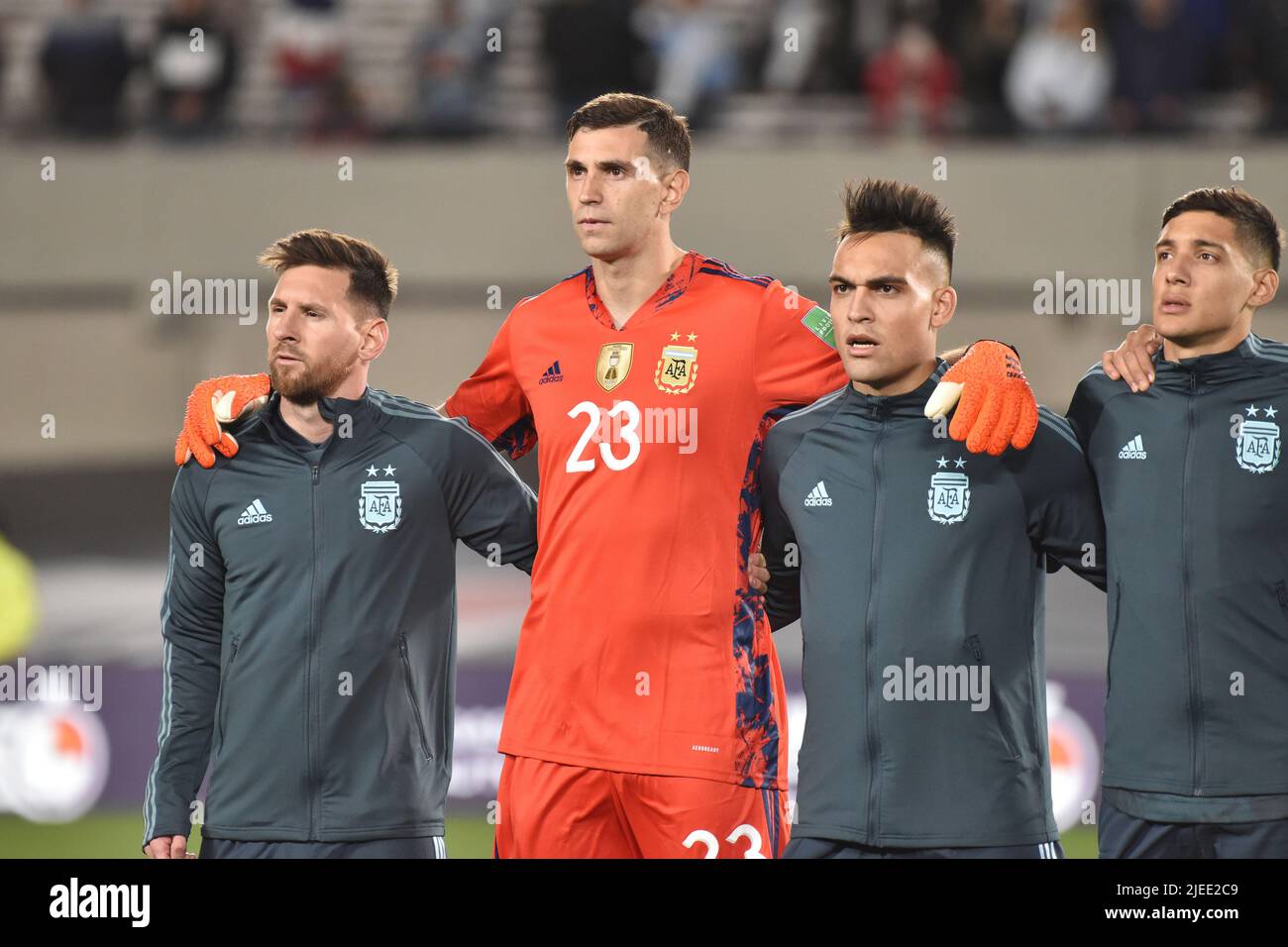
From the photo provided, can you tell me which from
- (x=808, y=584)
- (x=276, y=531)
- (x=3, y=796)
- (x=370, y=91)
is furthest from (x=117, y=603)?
(x=808, y=584)

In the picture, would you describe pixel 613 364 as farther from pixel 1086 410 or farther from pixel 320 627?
pixel 1086 410

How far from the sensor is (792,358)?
5250 mm

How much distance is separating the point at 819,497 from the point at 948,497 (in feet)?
1.17

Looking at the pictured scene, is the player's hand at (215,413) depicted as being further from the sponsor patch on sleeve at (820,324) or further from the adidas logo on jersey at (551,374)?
the sponsor patch on sleeve at (820,324)

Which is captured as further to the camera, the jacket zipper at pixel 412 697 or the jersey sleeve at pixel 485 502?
the jersey sleeve at pixel 485 502

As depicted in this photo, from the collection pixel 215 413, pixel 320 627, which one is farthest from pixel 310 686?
pixel 215 413

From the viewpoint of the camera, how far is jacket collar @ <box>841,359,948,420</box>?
4.86 m

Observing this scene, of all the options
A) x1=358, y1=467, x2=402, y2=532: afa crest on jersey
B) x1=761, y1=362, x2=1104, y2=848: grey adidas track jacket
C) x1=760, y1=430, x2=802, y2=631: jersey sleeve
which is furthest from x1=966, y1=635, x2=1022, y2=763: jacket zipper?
x1=358, y1=467, x2=402, y2=532: afa crest on jersey

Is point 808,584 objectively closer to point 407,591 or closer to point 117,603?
point 407,591

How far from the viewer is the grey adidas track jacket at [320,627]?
16.2 ft

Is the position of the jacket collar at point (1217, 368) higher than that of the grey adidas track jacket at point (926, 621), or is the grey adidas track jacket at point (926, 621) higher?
the jacket collar at point (1217, 368)

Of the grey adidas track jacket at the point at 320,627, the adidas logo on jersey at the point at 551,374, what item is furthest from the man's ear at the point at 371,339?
the adidas logo on jersey at the point at 551,374

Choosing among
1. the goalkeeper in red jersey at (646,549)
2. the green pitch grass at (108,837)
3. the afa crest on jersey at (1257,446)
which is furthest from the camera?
the green pitch grass at (108,837)

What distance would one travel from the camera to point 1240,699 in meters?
4.71
